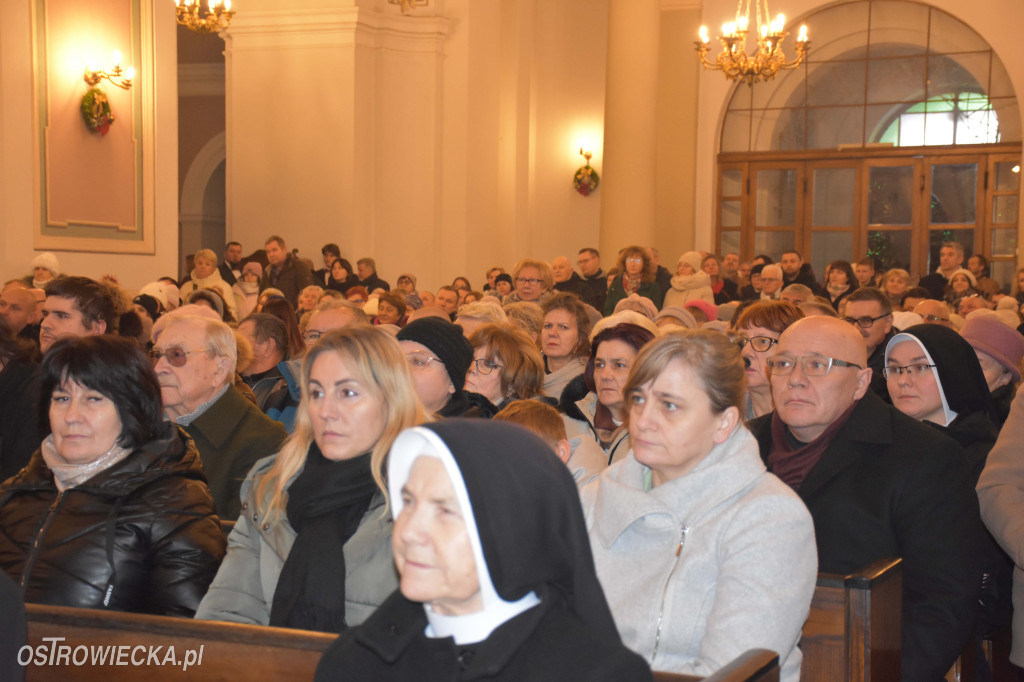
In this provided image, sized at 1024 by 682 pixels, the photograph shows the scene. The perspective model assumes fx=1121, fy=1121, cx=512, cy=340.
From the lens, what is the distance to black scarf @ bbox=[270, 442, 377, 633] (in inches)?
111

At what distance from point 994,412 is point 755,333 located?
109 cm

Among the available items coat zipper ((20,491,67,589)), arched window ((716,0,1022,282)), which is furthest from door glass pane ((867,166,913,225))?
coat zipper ((20,491,67,589))

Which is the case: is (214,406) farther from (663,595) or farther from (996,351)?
(996,351)

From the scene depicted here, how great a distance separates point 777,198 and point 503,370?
12189 mm

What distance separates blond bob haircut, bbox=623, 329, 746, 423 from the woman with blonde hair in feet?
2.35

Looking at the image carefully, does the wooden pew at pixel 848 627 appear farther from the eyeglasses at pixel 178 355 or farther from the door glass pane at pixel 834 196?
the door glass pane at pixel 834 196

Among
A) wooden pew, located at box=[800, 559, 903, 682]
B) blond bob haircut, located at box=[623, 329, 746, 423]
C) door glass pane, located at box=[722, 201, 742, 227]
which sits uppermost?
door glass pane, located at box=[722, 201, 742, 227]

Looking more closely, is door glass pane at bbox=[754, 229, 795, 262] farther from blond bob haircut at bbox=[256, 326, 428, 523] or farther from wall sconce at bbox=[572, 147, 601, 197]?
blond bob haircut at bbox=[256, 326, 428, 523]

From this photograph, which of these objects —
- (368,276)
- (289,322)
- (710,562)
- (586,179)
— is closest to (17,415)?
(289,322)

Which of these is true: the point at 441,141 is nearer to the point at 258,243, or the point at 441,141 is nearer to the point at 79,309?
the point at 258,243

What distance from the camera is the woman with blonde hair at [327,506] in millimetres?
2844

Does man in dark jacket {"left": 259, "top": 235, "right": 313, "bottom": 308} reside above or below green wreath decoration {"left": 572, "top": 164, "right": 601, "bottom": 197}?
below

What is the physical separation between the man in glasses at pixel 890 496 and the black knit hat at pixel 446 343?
1.15 m

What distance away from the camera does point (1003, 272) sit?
14.9 m
